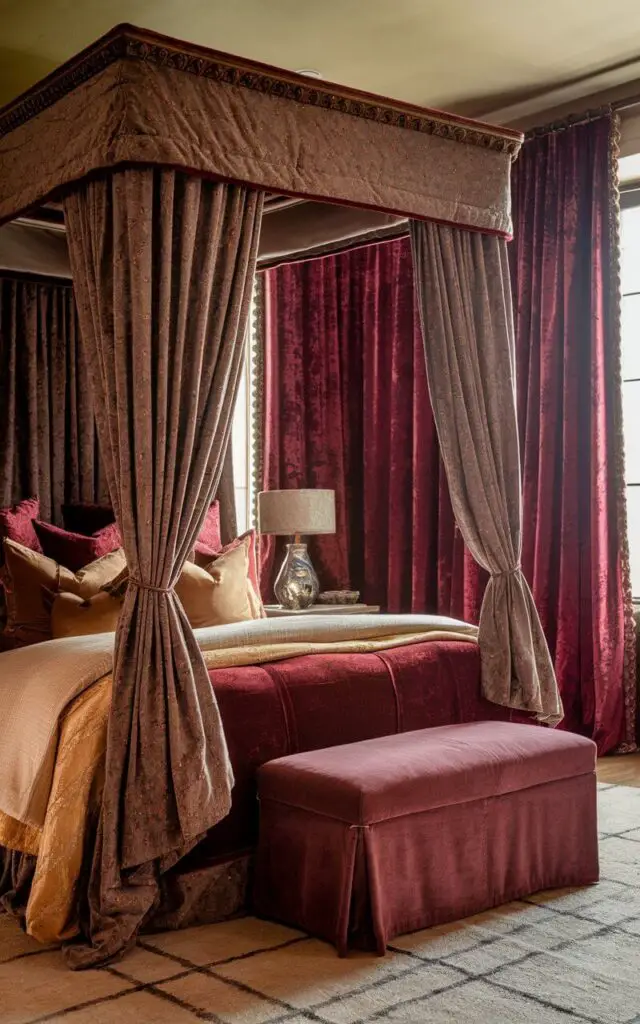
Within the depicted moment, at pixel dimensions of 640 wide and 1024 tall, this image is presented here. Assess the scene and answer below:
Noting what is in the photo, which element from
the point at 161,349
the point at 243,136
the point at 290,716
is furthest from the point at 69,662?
the point at 243,136

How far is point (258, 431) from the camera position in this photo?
643cm

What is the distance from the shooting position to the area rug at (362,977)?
2471 millimetres

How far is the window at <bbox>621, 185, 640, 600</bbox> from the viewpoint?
5566 millimetres

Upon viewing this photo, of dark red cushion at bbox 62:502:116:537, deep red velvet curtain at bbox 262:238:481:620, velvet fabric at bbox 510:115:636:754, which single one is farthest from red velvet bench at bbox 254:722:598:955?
deep red velvet curtain at bbox 262:238:481:620

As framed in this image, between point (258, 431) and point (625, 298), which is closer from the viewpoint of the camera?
point (625, 298)

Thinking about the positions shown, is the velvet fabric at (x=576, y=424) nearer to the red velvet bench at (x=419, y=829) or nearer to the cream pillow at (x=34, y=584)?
the red velvet bench at (x=419, y=829)

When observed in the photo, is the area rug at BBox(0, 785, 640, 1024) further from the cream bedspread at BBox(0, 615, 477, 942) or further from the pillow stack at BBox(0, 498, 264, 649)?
the pillow stack at BBox(0, 498, 264, 649)

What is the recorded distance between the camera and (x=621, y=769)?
4.87 m

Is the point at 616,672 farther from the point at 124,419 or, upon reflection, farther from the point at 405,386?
the point at 124,419

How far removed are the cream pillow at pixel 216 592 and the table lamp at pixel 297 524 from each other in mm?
964

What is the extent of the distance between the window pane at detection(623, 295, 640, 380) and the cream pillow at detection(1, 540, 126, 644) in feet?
9.25

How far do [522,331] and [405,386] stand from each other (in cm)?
83

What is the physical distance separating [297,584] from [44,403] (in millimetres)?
1530

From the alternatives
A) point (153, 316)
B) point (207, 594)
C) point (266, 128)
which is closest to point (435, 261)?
point (266, 128)
